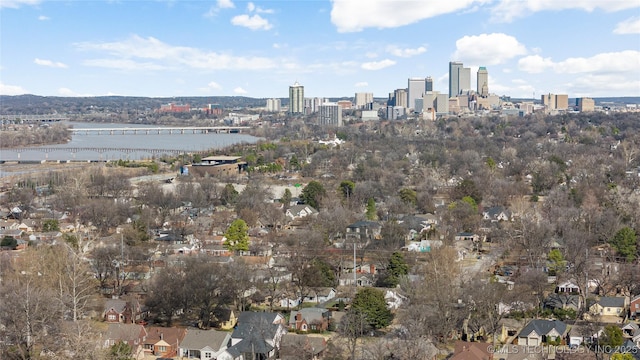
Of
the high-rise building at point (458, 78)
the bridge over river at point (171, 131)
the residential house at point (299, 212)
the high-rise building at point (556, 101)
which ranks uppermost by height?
the high-rise building at point (458, 78)

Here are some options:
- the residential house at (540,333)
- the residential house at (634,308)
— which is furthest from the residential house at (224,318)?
the residential house at (634,308)

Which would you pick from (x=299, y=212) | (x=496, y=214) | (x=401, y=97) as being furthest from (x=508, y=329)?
(x=401, y=97)

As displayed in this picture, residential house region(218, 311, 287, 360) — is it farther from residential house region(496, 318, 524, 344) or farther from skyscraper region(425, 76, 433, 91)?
skyscraper region(425, 76, 433, 91)

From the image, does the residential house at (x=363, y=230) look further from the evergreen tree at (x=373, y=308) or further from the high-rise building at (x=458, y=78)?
the high-rise building at (x=458, y=78)

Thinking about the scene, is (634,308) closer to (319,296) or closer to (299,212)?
(319,296)

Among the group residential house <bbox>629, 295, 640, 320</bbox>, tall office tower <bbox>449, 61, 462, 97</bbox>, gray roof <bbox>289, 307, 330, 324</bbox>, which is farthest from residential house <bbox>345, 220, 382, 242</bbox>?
tall office tower <bbox>449, 61, 462, 97</bbox>
